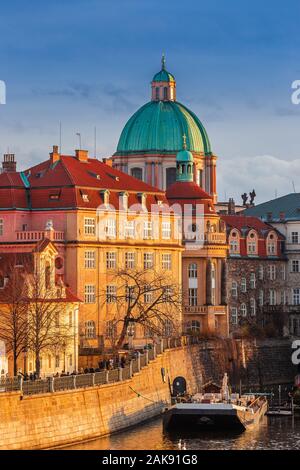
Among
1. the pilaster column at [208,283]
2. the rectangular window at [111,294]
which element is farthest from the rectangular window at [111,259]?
the pilaster column at [208,283]

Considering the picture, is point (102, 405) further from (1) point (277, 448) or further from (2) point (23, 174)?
(2) point (23, 174)

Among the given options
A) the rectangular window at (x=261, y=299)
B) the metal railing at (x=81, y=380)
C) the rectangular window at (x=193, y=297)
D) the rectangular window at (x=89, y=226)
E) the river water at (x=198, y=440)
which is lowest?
the river water at (x=198, y=440)

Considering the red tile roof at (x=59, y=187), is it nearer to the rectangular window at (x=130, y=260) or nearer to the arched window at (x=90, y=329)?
the rectangular window at (x=130, y=260)

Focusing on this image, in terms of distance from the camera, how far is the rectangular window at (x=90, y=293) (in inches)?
5720

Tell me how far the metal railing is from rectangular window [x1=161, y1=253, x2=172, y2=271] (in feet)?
55.9

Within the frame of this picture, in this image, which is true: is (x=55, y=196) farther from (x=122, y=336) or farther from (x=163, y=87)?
(x=163, y=87)

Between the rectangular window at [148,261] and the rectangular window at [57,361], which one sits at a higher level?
the rectangular window at [148,261]

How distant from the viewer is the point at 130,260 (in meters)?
150

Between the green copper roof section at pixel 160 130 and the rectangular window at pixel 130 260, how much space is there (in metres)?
35.0

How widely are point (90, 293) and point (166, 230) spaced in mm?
10505

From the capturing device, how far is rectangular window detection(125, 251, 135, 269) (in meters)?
150

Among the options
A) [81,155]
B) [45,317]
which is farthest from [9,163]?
[45,317]

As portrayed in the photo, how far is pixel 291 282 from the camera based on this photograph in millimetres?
179125
